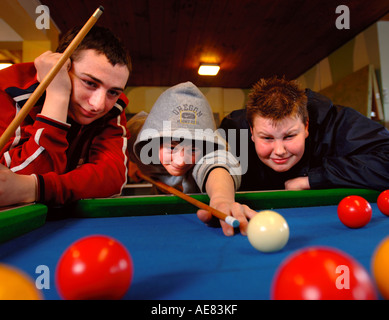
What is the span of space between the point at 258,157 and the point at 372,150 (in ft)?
2.47

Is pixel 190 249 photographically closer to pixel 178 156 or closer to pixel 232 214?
pixel 232 214

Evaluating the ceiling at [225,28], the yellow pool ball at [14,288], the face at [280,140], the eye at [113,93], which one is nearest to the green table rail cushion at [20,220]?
the yellow pool ball at [14,288]

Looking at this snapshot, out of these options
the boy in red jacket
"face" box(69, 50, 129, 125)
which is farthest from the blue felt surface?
"face" box(69, 50, 129, 125)

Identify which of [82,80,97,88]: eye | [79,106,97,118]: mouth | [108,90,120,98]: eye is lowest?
[79,106,97,118]: mouth

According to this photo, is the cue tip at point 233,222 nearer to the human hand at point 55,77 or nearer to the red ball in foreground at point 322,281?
the red ball in foreground at point 322,281

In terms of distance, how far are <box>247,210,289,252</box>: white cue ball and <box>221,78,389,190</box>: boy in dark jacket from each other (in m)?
1.13

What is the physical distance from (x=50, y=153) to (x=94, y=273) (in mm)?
1109

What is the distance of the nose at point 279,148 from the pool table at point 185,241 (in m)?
0.42

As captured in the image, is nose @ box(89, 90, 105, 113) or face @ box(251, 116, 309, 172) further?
face @ box(251, 116, 309, 172)

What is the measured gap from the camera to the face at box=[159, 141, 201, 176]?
1.87 metres

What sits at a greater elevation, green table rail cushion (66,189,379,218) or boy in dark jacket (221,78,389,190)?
boy in dark jacket (221,78,389,190)

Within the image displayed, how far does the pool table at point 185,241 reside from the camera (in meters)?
0.54

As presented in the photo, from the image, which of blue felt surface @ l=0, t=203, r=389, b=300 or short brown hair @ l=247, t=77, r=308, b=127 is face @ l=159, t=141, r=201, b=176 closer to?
short brown hair @ l=247, t=77, r=308, b=127

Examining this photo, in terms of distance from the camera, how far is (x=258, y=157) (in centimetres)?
215
